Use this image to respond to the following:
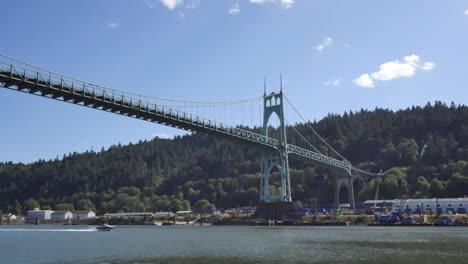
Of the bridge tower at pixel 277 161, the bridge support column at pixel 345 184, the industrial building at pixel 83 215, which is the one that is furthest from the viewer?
the industrial building at pixel 83 215

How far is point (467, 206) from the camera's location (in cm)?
11319

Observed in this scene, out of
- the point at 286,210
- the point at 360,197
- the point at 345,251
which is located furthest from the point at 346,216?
the point at 345,251

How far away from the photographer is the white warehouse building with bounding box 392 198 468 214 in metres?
114

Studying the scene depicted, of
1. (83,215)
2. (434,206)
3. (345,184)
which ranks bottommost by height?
(83,215)

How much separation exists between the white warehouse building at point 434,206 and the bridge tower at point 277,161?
3149 cm

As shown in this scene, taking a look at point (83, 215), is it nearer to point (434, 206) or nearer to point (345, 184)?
point (345, 184)

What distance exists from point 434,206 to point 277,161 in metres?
42.6

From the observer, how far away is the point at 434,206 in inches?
4663

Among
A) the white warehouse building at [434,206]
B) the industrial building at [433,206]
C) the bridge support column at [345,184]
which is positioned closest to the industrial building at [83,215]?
the bridge support column at [345,184]

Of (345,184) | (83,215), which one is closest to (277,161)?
(345,184)

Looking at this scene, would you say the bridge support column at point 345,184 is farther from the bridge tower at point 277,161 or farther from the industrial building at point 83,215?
the industrial building at point 83,215

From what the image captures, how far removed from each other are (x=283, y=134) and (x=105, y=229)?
4412 cm

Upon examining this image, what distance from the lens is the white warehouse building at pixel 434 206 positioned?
113625mm

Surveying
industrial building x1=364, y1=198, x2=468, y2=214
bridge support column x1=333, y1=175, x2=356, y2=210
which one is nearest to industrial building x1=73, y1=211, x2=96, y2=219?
bridge support column x1=333, y1=175, x2=356, y2=210
